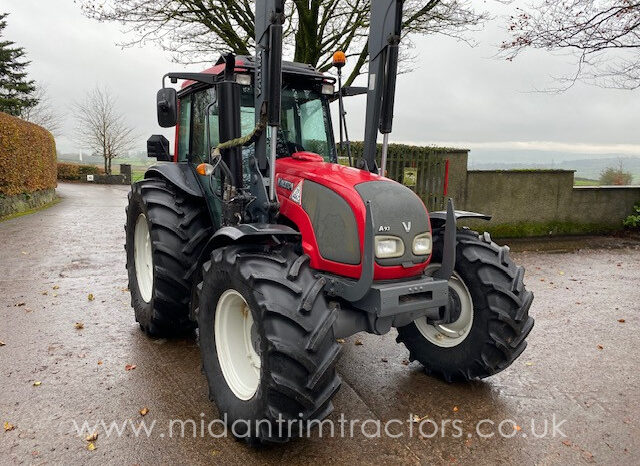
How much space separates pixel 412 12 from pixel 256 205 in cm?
917

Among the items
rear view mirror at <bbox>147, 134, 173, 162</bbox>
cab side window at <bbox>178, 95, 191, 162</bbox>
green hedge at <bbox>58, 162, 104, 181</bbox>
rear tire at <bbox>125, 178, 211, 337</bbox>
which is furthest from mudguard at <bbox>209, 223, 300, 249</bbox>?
green hedge at <bbox>58, 162, 104, 181</bbox>

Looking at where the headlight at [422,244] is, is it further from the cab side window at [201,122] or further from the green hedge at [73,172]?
the green hedge at [73,172]

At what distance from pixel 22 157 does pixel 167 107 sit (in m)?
11.2

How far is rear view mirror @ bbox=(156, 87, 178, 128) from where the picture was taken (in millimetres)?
3660

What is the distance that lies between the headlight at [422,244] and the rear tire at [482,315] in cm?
41

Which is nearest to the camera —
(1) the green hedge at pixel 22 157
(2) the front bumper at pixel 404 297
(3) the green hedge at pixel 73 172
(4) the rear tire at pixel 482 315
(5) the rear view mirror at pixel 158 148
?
(2) the front bumper at pixel 404 297

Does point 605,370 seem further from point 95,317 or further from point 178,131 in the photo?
point 95,317

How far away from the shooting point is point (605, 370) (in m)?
3.91

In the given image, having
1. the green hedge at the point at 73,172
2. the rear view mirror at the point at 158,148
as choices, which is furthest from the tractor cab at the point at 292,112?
the green hedge at the point at 73,172

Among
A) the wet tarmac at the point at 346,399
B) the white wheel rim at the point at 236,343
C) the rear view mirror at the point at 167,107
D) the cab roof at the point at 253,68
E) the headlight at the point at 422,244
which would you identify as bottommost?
A: the wet tarmac at the point at 346,399

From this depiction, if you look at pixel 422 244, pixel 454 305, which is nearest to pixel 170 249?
pixel 422 244

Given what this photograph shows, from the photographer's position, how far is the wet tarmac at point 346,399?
2.67m

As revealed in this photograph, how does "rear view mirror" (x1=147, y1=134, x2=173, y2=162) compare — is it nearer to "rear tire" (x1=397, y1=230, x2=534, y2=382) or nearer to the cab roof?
the cab roof

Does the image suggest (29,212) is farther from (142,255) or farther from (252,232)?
(252,232)
